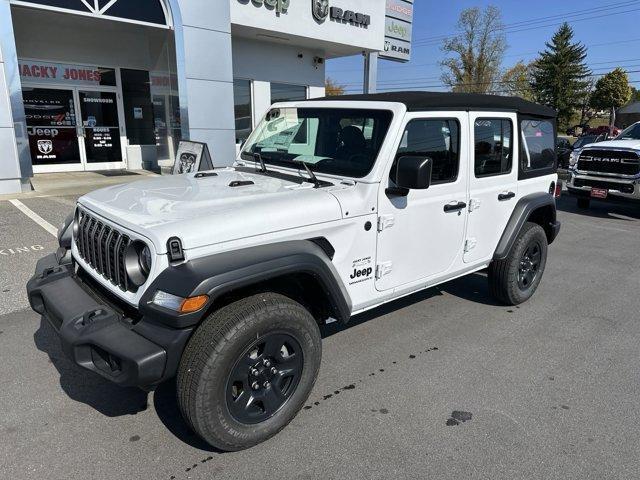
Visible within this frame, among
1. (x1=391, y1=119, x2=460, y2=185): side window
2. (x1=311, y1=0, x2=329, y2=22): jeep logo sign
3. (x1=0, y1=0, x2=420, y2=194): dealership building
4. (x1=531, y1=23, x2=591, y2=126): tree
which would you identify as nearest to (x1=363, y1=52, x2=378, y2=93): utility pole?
(x1=0, y1=0, x2=420, y2=194): dealership building

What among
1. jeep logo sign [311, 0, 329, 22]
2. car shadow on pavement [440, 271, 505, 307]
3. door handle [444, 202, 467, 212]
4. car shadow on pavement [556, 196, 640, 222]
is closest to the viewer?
door handle [444, 202, 467, 212]

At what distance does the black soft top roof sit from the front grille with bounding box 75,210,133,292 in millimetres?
2003

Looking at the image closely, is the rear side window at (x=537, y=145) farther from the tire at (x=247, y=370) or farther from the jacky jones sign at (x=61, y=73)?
the jacky jones sign at (x=61, y=73)

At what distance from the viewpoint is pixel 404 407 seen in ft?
9.77

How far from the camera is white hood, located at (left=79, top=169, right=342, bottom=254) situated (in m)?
2.37

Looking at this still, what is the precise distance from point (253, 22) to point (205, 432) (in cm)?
1141

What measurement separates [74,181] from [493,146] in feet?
32.5

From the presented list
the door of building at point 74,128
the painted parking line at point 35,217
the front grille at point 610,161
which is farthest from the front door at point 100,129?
the front grille at point 610,161

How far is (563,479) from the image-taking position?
7.85 feet

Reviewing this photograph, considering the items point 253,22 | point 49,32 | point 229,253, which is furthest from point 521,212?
point 49,32

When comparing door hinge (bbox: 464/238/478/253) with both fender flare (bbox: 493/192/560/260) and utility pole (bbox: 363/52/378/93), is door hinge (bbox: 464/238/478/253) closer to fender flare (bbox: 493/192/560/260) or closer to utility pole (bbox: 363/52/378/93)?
fender flare (bbox: 493/192/560/260)

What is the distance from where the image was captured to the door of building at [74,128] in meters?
11.9

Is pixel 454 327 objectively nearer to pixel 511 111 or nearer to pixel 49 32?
pixel 511 111

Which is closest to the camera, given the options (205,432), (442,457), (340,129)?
(205,432)
